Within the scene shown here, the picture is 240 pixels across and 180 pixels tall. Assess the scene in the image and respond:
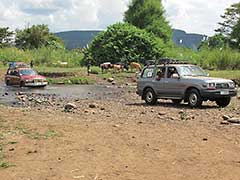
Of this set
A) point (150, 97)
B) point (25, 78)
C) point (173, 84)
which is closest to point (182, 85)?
point (173, 84)

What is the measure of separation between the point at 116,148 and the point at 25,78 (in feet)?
90.0

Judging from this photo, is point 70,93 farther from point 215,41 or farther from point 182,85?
point 215,41

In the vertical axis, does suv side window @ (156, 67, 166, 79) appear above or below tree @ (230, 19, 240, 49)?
below

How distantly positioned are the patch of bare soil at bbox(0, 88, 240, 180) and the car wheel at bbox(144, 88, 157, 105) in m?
6.00

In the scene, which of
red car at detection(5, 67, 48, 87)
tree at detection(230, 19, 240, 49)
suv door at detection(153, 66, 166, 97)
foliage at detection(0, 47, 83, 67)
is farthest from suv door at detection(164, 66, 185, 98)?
tree at detection(230, 19, 240, 49)

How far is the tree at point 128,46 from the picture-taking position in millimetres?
51750

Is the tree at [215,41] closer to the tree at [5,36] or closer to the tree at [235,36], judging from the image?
the tree at [235,36]

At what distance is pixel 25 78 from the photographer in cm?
3738

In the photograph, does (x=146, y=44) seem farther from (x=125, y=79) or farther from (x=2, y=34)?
(x=2, y=34)

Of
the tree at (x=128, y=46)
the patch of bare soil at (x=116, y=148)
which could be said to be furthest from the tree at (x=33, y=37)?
the patch of bare soil at (x=116, y=148)

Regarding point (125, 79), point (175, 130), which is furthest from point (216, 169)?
point (125, 79)

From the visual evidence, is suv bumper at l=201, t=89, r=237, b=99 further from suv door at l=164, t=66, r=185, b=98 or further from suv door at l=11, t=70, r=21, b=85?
suv door at l=11, t=70, r=21, b=85

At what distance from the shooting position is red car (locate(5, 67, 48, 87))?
122 ft

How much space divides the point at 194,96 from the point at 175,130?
23.5 ft
